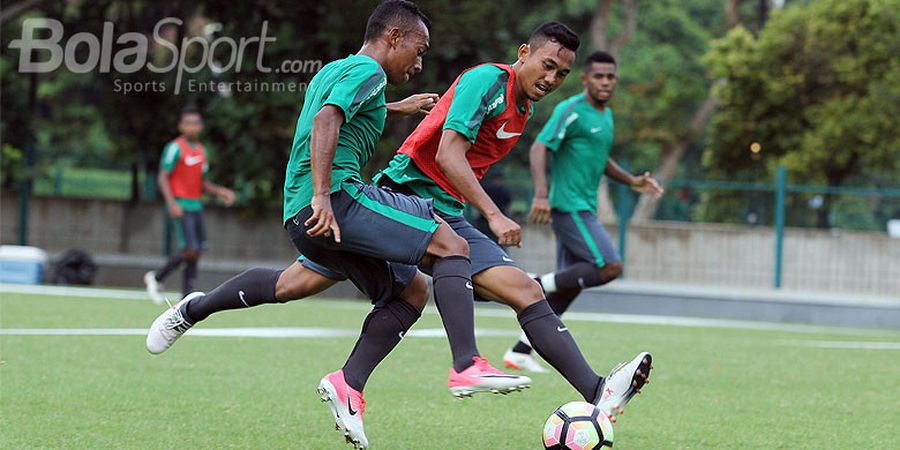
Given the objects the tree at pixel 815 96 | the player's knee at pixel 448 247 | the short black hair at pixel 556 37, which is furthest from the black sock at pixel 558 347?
the tree at pixel 815 96

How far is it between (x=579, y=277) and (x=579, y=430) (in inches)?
164

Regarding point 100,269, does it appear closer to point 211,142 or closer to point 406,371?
point 211,142

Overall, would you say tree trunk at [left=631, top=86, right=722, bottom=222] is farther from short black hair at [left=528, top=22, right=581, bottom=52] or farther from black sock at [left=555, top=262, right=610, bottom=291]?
short black hair at [left=528, top=22, right=581, bottom=52]

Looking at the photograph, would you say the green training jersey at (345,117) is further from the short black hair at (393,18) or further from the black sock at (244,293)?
the black sock at (244,293)

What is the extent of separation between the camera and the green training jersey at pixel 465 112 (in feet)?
18.0

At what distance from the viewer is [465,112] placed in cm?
549

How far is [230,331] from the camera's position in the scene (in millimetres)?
10281

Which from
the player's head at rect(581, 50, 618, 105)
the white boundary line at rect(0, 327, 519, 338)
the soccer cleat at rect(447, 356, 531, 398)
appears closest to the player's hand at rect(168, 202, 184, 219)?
the white boundary line at rect(0, 327, 519, 338)

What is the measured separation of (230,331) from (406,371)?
262 centimetres

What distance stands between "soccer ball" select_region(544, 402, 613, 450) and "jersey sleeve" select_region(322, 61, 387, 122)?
146 cm

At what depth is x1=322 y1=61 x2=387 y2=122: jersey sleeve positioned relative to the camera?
508 cm

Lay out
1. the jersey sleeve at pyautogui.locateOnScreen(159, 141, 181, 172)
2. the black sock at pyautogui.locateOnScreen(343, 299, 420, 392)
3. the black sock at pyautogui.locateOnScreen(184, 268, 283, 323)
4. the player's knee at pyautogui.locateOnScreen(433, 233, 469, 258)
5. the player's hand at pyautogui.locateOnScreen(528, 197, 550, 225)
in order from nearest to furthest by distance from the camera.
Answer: the player's knee at pyautogui.locateOnScreen(433, 233, 469, 258) < the black sock at pyautogui.locateOnScreen(343, 299, 420, 392) < the black sock at pyautogui.locateOnScreen(184, 268, 283, 323) < the player's hand at pyautogui.locateOnScreen(528, 197, 550, 225) < the jersey sleeve at pyautogui.locateOnScreen(159, 141, 181, 172)

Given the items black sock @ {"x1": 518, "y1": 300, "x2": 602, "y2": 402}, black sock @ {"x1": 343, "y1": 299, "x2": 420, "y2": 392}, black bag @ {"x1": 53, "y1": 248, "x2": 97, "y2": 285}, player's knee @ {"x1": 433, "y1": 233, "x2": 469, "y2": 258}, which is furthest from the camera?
black bag @ {"x1": 53, "y1": 248, "x2": 97, "y2": 285}

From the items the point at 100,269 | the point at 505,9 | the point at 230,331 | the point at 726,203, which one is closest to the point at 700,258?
the point at 726,203
